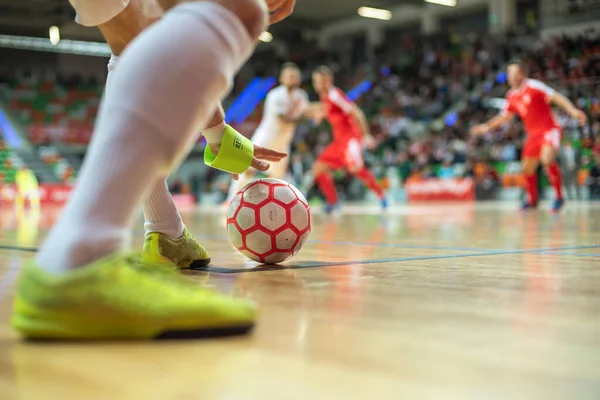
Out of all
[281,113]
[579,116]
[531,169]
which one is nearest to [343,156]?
[281,113]

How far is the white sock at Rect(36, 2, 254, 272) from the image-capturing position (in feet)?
2.84

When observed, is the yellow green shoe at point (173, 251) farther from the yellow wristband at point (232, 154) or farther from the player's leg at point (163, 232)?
the yellow wristband at point (232, 154)

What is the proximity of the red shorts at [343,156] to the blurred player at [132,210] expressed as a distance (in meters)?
7.63

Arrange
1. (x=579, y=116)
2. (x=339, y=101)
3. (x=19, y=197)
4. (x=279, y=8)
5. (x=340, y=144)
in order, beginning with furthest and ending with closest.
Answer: (x=19, y=197), (x=340, y=144), (x=339, y=101), (x=579, y=116), (x=279, y=8)

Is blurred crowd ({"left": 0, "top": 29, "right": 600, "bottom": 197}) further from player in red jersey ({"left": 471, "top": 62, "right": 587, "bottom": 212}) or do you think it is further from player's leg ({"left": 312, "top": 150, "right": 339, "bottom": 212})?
player's leg ({"left": 312, "top": 150, "right": 339, "bottom": 212})

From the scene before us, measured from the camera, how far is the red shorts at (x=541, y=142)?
25.0ft

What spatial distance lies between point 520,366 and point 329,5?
20.4m

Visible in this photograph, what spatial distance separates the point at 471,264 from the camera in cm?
188

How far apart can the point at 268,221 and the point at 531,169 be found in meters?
6.53

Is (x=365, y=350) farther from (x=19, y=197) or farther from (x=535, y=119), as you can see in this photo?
(x=19, y=197)

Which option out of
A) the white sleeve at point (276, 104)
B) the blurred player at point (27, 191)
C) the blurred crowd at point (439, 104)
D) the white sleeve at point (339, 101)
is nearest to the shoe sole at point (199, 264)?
the white sleeve at point (276, 104)

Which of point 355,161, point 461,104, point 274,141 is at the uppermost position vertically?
point 461,104

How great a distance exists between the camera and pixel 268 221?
2006 millimetres

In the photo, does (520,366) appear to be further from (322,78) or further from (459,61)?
(459,61)
